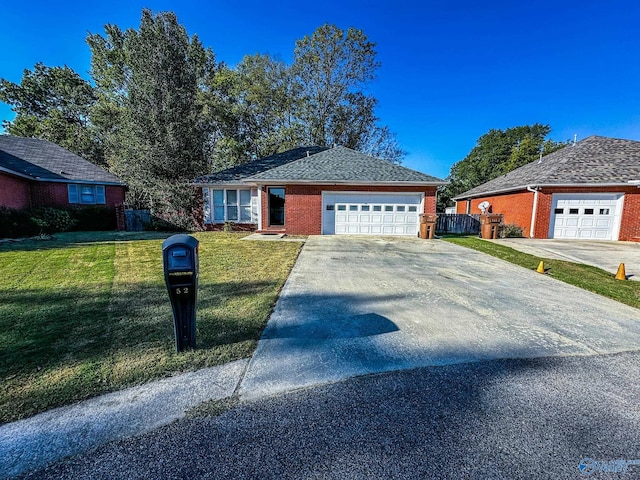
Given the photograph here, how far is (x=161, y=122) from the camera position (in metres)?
14.2

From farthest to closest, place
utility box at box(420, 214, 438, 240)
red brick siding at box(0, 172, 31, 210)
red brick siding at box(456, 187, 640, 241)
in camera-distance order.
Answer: utility box at box(420, 214, 438, 240)
red brick siding at box(456, 187, 640, 241)
red brick siding at box(0, 172, 31, 210)

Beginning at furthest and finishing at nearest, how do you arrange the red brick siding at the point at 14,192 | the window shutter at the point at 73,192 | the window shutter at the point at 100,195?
the window shutter at the point at 100,195
the window shutter at the point at 73,192
the red brick siding at the point at 14,192

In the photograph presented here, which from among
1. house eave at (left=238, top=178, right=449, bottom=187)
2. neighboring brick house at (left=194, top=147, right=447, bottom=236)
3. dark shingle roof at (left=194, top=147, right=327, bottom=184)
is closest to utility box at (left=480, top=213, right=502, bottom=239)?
neighboring brick house at (left=194, top=147, right=447, bottom=236)

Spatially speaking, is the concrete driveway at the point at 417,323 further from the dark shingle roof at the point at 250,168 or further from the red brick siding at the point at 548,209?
the dark shingle roof at the point at 250,168

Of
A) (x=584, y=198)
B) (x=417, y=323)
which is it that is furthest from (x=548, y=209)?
(x=417, y=323)

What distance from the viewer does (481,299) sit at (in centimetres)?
483

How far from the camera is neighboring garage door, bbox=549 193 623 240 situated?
13125 mm

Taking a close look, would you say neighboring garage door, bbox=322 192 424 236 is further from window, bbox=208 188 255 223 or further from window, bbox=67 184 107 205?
window, bbox=67 184 107 205

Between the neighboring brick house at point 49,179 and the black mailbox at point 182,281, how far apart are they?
1553 cm

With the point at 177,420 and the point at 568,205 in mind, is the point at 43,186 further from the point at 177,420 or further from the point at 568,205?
the point at 568,205

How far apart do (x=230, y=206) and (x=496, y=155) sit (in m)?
37.0

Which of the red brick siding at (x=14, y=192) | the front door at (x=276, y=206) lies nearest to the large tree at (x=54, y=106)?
the red brick siding at (x=14, y=192)

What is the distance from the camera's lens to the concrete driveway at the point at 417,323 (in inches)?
110

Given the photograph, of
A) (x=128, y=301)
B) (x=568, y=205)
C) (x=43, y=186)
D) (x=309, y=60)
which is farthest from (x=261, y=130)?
(x=128, y=301)
